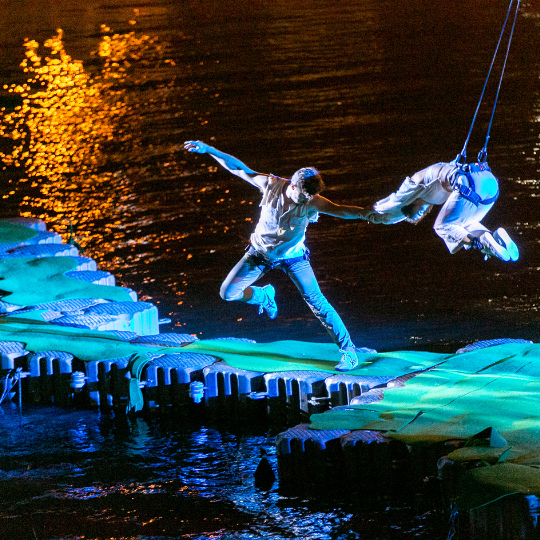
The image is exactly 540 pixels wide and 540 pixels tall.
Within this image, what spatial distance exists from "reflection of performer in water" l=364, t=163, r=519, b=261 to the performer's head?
434 millimetres

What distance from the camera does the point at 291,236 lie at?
682 cm

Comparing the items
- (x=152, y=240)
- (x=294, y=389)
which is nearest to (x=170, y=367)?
(x=294, y=389)

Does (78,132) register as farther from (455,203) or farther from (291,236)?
(455,203)

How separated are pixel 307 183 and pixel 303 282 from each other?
0.82 meters

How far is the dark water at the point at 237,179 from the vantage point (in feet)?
20.6

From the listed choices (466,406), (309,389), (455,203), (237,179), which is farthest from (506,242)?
(237,179)

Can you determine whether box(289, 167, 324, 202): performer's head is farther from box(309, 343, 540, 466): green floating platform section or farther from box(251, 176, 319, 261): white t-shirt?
box(309, 343, 540, 466): green floating platform section

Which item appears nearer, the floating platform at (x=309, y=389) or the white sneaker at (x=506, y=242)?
the floating platform at (x=309, y=389)

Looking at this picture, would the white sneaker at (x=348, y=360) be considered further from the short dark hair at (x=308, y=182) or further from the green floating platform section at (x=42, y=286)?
the green floating platform section at (x=42, y=286)

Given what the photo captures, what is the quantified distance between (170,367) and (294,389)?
112cm

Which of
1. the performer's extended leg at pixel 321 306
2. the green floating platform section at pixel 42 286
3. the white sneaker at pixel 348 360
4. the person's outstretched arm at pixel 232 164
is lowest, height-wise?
the white sneaker at pixel 348 360

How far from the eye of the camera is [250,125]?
1706cm

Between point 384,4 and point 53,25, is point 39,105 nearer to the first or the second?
point 53,25

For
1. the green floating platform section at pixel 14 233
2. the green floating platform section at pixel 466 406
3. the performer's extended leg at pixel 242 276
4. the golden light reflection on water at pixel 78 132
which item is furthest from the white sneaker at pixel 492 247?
the golden light reflection on water at pixel 78 132
